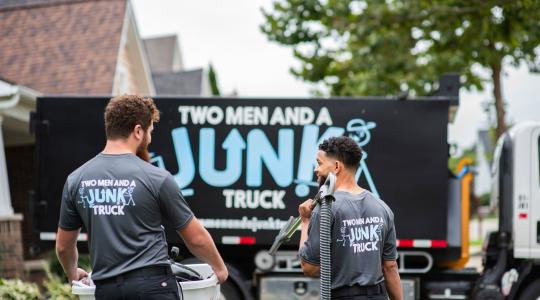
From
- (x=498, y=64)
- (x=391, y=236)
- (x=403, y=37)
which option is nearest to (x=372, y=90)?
(x=403, y=37)

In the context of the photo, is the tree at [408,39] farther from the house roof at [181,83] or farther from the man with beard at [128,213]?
the house roof at [181,83]

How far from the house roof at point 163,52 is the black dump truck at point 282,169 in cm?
3637

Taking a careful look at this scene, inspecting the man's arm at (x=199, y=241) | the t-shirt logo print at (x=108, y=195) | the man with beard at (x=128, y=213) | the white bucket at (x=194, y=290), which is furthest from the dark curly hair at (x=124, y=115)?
the white bucket at (x=194, y=290)

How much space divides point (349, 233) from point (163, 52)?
42.3m

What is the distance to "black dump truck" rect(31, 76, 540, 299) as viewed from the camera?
8633 millimetres

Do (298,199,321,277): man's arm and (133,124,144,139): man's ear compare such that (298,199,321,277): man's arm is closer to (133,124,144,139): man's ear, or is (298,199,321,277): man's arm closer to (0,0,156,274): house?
(133,124,144,139): man's ear

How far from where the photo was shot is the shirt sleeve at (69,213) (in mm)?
4031

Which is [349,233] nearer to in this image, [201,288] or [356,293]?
[356,293]

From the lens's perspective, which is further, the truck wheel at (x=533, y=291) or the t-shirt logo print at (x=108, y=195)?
the truck wheel at (x=533, y=291)

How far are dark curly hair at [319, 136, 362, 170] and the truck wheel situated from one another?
4603 millimetres

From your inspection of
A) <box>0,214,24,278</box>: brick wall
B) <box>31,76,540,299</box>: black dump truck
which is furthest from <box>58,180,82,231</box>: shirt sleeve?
<box>0,214,24,278</box>: brick wall

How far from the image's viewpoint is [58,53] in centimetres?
1792

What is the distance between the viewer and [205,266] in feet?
15.4

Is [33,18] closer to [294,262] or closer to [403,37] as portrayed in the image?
[403,37]
